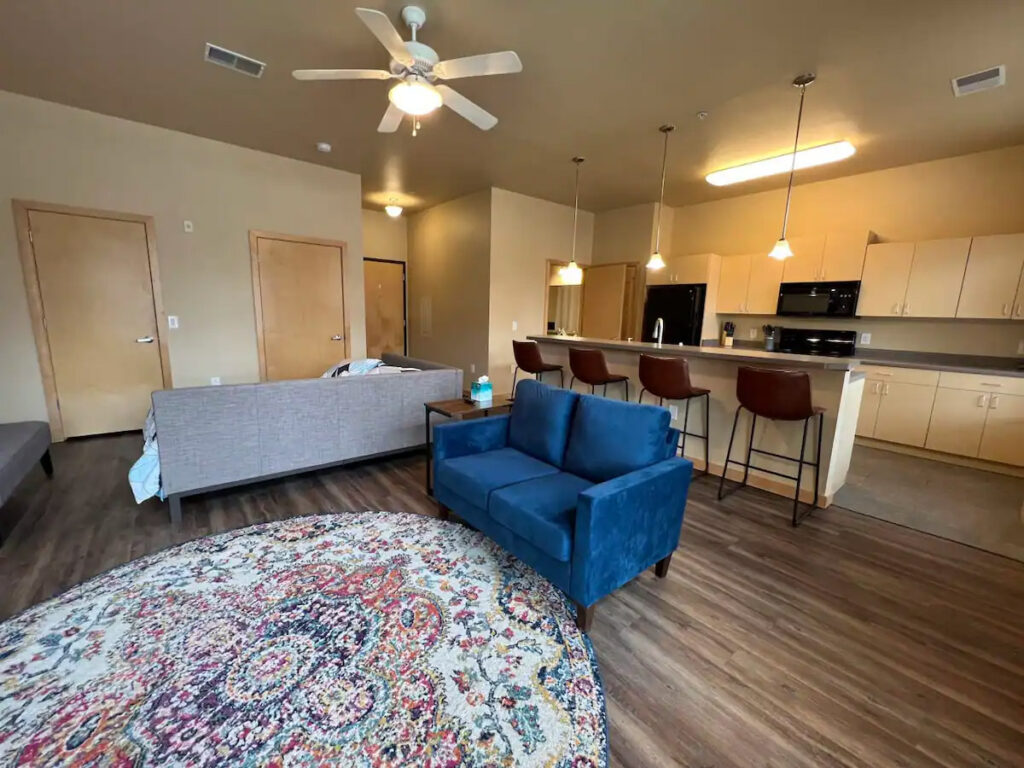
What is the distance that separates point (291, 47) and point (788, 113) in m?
3.60

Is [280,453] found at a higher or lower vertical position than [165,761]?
higher

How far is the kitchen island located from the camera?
9.22 ft

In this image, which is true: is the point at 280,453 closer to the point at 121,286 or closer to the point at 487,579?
the point at 487,579

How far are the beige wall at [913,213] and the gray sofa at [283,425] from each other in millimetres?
4447

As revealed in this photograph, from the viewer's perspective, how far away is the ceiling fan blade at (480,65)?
6.70 ft

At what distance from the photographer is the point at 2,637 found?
5.25 ft

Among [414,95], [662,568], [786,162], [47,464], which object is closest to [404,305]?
[47,464]

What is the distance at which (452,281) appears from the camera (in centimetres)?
629

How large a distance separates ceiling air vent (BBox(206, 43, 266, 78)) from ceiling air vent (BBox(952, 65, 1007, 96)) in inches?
182

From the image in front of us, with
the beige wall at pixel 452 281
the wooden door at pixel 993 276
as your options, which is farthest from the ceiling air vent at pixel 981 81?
the beige wall at pixel 452 281

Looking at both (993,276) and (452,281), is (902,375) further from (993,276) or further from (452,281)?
(452,281)

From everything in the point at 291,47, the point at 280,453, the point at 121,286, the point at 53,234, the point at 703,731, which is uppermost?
the point at 291,47

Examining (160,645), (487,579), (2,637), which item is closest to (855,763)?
(487,579)

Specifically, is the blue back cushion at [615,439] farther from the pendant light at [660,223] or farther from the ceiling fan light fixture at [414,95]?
the pendant light at [660,223]
